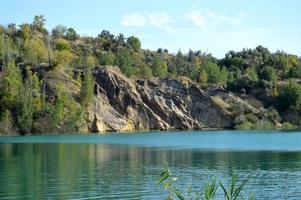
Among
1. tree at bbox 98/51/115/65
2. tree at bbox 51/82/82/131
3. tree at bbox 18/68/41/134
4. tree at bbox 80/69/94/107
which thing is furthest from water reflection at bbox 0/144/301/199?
tree at bbox 98/51/115/65

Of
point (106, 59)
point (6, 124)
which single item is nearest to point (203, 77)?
point (106, 59)

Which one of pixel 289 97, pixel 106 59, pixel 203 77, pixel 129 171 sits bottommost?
pixel 129 171

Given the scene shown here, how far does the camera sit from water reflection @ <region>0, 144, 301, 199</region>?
39.3 meters

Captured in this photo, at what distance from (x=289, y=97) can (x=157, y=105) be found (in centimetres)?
4215

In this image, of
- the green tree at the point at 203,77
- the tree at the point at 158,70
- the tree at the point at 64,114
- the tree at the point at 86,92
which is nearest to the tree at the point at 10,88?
the tree at the point at 64,114

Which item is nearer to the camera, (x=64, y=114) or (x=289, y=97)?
(x=64, y=114)

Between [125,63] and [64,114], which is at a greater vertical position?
[125,63]

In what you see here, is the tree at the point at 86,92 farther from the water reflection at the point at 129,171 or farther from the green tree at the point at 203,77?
the water reflection at the point at 129,171

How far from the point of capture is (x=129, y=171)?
172 feet

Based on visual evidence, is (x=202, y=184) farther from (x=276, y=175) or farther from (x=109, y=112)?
(x=109, y=112)

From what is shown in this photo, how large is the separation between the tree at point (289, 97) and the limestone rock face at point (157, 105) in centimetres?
1037

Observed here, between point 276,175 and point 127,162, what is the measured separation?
714 inches

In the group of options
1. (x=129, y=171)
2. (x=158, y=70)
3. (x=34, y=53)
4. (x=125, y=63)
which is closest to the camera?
(x=129, y=171)

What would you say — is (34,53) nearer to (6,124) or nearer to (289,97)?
(6,124)
